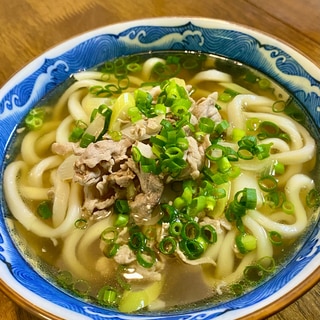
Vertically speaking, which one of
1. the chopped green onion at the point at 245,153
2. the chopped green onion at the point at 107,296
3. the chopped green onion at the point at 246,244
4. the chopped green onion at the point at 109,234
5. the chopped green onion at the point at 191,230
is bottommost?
the chopped green onion at the point at 107,296

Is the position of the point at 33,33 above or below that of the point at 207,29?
below

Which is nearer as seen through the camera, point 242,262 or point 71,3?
point 242,262

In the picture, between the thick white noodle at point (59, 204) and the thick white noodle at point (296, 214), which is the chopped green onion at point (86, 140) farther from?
the thick white noodle at point (296, 214)

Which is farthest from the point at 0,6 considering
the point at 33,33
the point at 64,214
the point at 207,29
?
the point at 64,214

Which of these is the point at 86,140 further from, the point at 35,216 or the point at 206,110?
the point at 206,110

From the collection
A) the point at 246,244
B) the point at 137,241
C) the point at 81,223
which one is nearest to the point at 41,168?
the point at 81,223

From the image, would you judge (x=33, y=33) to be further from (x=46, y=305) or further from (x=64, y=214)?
(x=46, y=305)

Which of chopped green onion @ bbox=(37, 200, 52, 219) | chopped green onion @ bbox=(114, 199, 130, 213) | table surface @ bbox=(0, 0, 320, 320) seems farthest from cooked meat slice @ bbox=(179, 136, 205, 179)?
table surface @ bbox=(0, 0, 320, 320)

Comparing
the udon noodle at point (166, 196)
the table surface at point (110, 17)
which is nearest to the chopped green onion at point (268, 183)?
the udon noodle at point (166, 196)

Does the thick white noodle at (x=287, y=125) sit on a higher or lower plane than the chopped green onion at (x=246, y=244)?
higher
